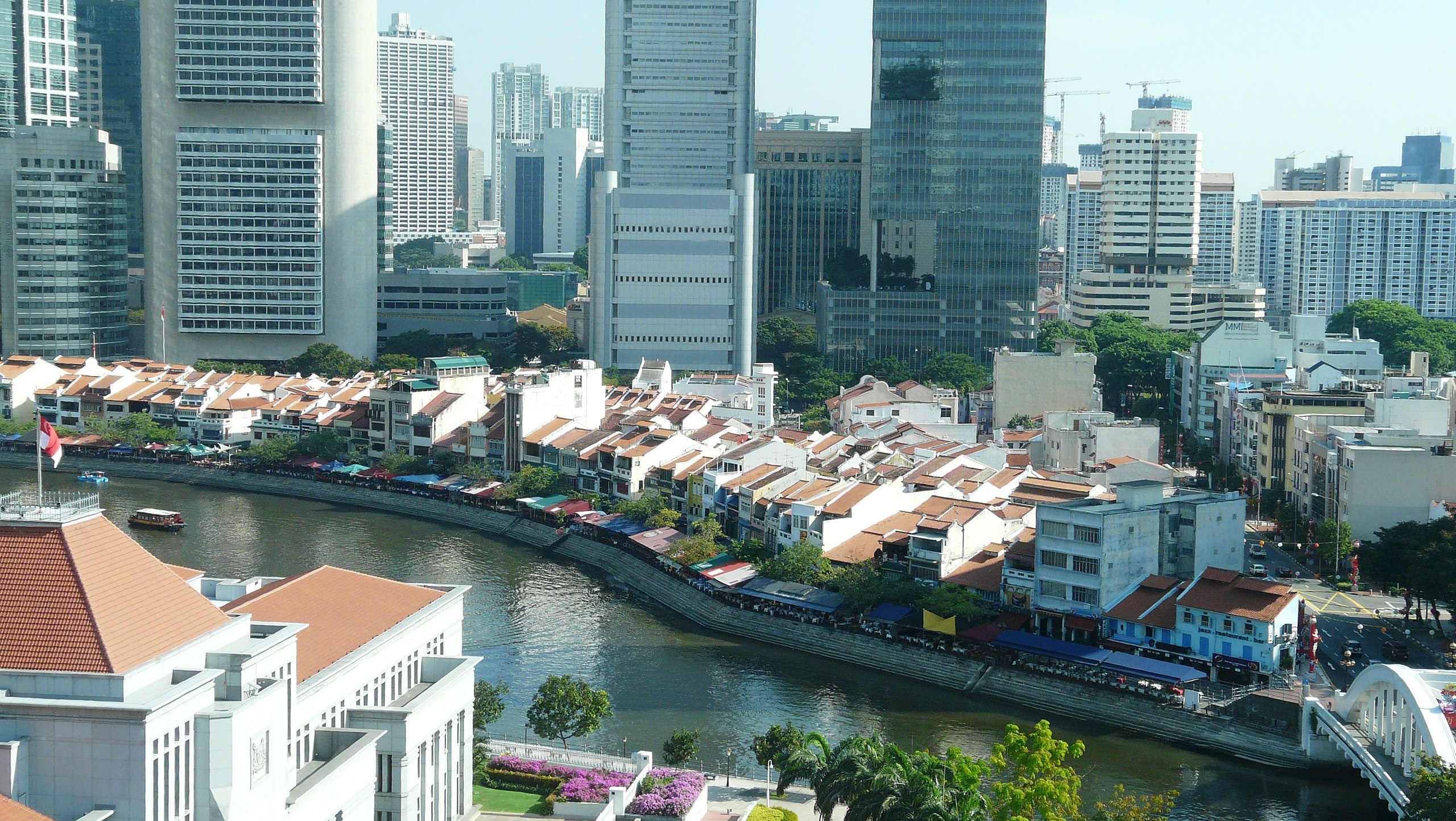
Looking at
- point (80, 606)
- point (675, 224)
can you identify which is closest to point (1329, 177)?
point (675, 224)

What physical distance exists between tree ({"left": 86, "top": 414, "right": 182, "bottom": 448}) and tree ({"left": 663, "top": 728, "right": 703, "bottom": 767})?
109 ft

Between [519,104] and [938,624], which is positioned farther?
[519,104]

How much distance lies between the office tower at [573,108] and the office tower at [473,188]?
17.3 m

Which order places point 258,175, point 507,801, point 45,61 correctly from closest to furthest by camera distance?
point 507,801 < point 258,175 < point 45,61

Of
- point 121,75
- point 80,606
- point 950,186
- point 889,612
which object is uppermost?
point 121,75

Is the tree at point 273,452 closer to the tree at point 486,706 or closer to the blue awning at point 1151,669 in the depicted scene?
the tree at point 486,706

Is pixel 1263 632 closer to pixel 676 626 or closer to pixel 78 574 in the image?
pixel 676 626

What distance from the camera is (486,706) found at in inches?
945

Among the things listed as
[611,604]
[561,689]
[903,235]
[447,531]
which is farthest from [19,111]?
[561,689]

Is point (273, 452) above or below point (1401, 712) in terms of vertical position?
above

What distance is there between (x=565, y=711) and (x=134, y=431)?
32643 millimetres

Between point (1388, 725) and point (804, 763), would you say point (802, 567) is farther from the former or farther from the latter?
point (1388, 725)

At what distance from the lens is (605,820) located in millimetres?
18828

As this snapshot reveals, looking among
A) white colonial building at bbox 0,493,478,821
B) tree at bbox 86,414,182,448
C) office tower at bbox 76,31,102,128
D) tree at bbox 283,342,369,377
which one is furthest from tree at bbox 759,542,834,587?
office tower at bbox 76,31,102,128
